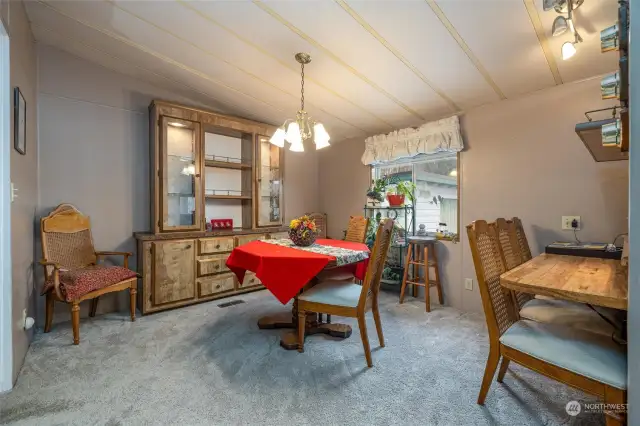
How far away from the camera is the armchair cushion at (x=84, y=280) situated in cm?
223

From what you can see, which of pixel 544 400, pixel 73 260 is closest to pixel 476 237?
pixel 544 400

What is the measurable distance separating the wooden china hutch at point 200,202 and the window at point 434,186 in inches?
70.6

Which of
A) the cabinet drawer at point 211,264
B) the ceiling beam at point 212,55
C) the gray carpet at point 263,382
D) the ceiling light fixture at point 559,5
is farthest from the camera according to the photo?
the cabinet drawer at point 211,264

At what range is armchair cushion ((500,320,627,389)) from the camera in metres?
1.11

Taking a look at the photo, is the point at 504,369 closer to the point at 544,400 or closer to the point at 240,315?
the point at 544,400

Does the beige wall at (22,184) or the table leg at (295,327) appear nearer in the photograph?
the beige wall at (22,184)

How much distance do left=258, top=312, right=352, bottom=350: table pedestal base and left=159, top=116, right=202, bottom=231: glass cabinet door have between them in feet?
4.57

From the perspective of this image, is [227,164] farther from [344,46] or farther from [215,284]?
[344,46]

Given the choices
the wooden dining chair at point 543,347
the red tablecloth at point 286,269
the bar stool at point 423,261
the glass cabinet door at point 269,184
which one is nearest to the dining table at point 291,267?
the red tablecloth at point 286,269

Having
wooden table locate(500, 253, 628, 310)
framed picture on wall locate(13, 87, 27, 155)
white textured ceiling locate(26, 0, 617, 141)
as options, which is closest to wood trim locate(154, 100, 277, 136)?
white textured ceiling locate(26, 0, 617, 141)

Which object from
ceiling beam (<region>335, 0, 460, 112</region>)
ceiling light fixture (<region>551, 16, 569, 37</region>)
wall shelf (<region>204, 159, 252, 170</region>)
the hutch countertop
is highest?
ceiling beam (<region>335, 0, 460, 112</region>)

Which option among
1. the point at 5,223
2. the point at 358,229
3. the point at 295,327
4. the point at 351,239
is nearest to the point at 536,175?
the point at 358,229

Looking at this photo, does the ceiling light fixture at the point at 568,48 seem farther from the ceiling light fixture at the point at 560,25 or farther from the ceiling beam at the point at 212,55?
the ceiling beam at the point at 212,55

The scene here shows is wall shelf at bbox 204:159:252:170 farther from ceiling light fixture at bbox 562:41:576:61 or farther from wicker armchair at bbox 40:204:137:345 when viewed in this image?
ceiling light fixture at bbox 562:41:576:61
